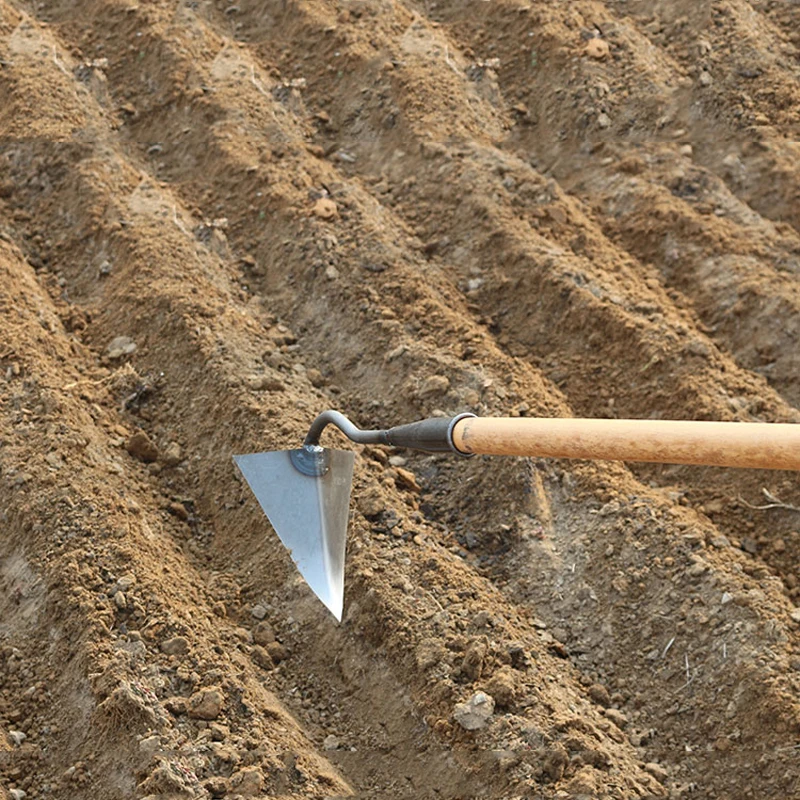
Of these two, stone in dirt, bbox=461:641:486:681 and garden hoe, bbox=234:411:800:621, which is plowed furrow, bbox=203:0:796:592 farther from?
garden hoe, bbox=234:411:800:621

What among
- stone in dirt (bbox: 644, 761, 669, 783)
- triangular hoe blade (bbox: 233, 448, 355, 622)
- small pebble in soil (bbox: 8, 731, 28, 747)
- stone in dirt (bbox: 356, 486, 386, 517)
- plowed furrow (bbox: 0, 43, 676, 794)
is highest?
plowed furrow (bbox: 0, 43, 676, 794)

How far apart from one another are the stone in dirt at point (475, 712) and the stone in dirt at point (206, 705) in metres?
0.77

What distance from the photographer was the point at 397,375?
5.21 m

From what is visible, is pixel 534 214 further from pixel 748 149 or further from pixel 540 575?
pixel 540 575

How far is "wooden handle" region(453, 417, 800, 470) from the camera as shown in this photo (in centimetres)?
294

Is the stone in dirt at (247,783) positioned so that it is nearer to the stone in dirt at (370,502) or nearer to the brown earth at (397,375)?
the brown earth at (397,375)

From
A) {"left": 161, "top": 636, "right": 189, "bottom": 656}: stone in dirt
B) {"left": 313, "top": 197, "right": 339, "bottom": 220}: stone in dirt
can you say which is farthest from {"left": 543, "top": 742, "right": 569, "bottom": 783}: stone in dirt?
{"left": 313, "top": 197, "right": 339, "bottom": 220}: stone in dirt

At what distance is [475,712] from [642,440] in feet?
4.23

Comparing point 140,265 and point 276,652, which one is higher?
point 140,265

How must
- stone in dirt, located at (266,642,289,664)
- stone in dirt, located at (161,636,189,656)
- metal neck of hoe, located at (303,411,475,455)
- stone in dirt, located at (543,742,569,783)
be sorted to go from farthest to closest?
1. stone in dirt, located at (266,642,289,664)
2. stone in dirt, located at (161,636,189,656)
3. stone in dirt, located at (543,742,569,783)
4. metal neck of hoe, located at (303,411,475,455)

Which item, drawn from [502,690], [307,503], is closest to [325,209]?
[307,503]

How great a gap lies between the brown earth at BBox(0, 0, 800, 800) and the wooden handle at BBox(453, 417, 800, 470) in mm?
1022

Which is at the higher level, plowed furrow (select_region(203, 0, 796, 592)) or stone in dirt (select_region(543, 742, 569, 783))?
plowed furrow (select_region(203, 0, 796, 592))

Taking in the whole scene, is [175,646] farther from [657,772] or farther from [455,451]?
[657,772]
